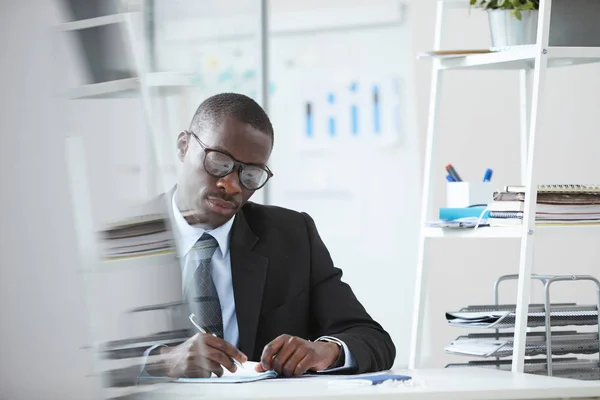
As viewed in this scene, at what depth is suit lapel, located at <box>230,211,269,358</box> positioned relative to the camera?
1.57 meters

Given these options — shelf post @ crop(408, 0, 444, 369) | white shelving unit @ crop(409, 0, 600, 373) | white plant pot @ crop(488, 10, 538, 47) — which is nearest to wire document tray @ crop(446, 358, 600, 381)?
white shelving unit @ crop(409, 0, 600, 373)

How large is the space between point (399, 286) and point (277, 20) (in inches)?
52.9

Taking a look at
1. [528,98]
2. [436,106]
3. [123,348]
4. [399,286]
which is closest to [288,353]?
[123,348]

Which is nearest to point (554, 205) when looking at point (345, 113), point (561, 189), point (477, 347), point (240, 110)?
point (561, 189)

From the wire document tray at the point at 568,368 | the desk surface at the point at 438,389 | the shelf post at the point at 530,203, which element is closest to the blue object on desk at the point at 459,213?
the shelf post at the point at 530,203

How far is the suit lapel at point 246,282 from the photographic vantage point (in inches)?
61.7

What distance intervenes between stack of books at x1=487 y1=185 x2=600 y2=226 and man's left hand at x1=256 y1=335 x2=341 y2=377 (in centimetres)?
78

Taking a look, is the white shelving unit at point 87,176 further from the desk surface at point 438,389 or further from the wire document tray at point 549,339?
the wire document tray at point 549,339

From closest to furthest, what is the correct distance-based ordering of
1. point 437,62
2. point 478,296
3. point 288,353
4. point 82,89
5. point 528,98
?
1. point 82,89
2. point 288,353
3. point 437,62
4. point 528,98
5. point 478,296

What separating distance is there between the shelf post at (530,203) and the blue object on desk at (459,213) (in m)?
0.25

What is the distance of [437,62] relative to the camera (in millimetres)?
2217

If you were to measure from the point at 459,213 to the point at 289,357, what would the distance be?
0.96 meters

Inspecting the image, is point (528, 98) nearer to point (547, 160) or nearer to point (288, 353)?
point (547, 160)

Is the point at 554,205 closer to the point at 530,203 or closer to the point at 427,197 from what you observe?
the point at 530,203
